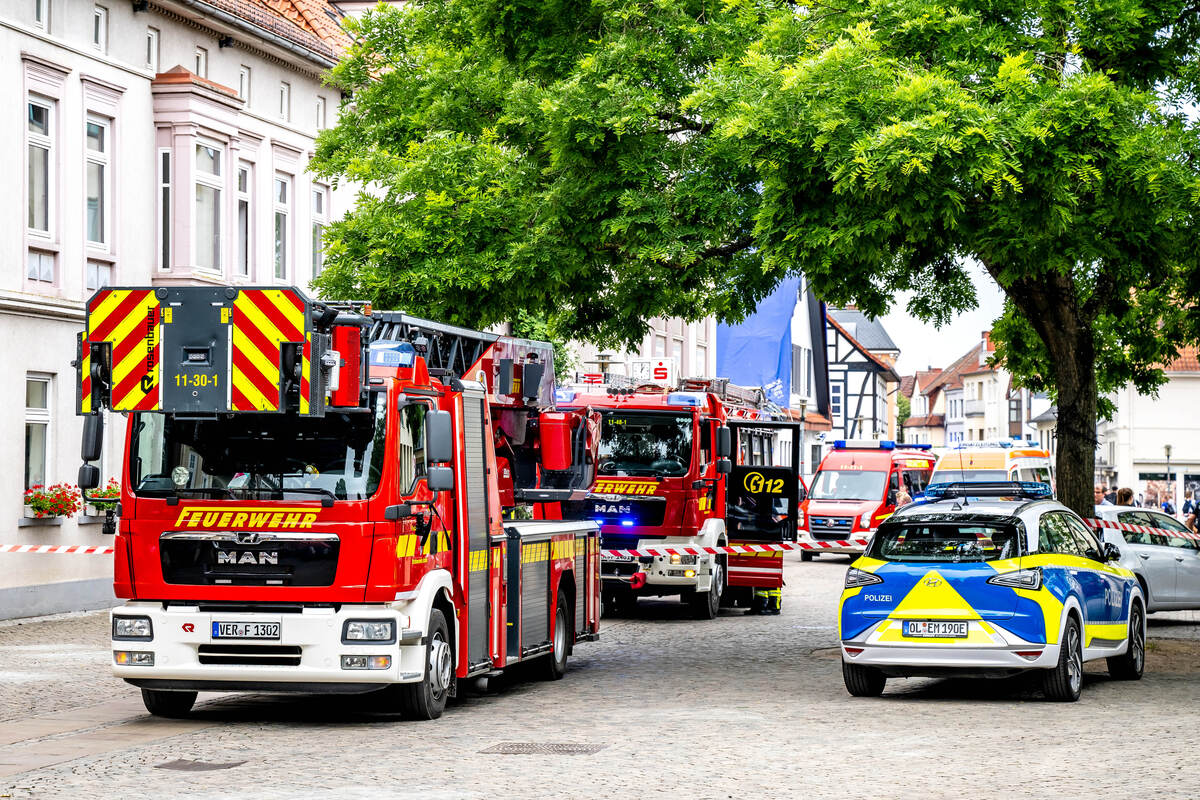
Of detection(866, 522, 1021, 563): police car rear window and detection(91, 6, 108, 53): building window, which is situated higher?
detection(91, 6, 108, 53): building window

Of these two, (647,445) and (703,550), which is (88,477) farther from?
(703,550)

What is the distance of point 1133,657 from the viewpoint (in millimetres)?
16375

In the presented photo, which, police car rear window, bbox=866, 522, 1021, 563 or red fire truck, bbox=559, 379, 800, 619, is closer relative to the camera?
police car rear window, bbox=866, 522, 1021, 563

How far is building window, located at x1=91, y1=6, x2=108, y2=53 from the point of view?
2581cm

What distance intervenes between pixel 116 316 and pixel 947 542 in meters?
6.76

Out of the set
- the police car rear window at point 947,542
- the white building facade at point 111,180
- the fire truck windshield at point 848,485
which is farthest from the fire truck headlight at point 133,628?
the fire truck windshield at point 848,485

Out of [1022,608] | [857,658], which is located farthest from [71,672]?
[1022,608]

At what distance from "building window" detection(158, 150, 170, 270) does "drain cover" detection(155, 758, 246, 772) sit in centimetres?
1781

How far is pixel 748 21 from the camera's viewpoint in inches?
695

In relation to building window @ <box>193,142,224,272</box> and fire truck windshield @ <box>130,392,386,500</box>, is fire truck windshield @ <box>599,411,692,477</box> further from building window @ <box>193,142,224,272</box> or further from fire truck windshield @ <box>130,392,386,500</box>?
fire truck windshield @ <box>130,392,386,500</box>

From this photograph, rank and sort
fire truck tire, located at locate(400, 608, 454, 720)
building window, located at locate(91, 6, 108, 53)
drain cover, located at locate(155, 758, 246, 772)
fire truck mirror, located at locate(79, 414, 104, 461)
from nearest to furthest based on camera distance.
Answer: drain cover, located at locate(155, 758, 246, 772) < fire truck mirror, located at locate(79, 414, 104, 461) < fire truck tire, located at locate(400, 608, 454, 720) < building window, located at locate(91, 6, 108, 53)

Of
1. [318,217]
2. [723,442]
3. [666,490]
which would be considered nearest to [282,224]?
[318,217]

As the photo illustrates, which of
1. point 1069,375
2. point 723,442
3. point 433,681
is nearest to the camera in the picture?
point 433,681

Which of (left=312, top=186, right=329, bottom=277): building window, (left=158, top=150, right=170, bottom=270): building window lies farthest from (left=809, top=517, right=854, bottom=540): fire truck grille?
(left=158, top=150, right=170, bottom=270): building window
